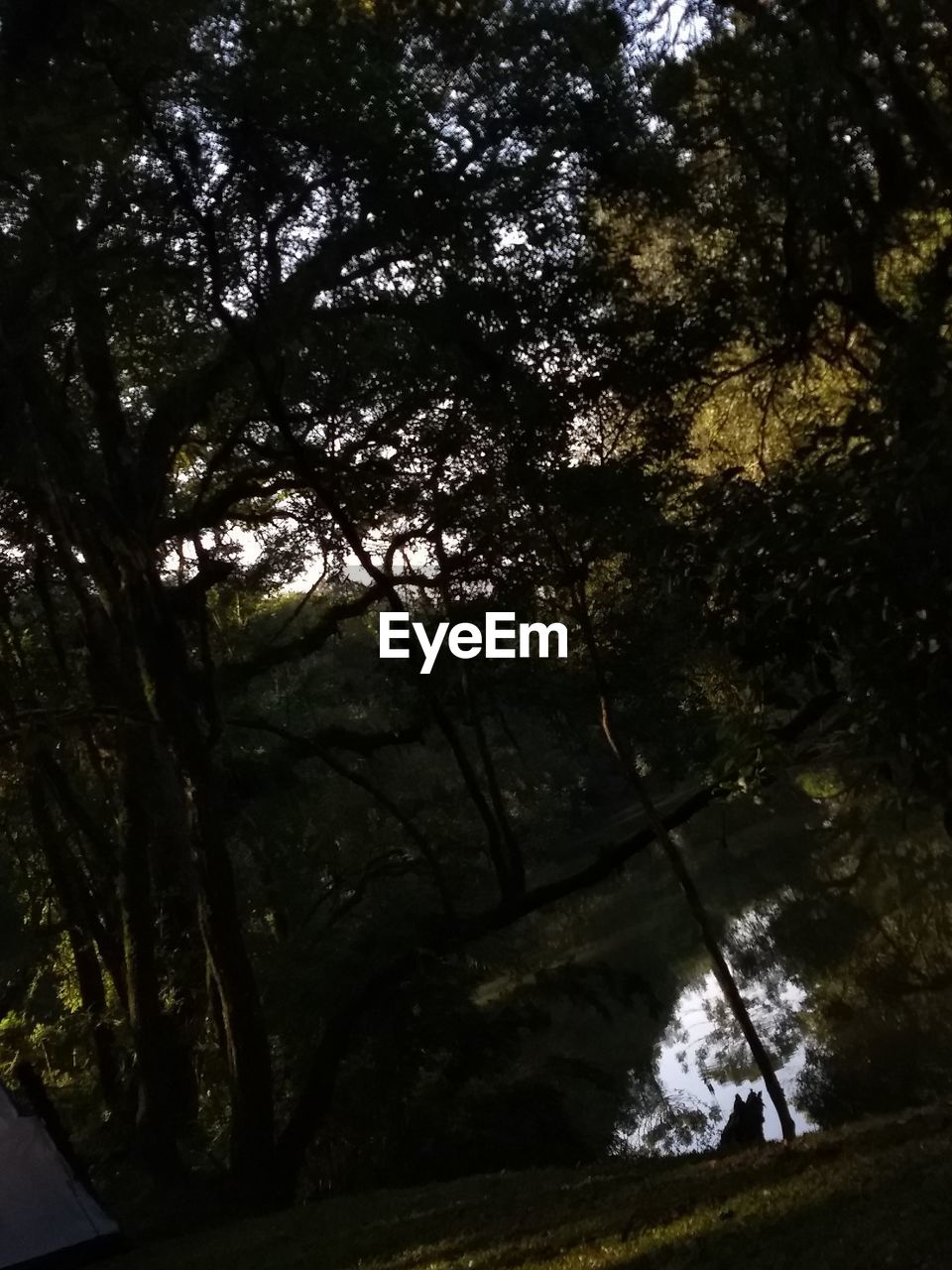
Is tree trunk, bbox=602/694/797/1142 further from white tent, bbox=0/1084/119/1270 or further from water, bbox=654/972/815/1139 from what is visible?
white tent, bbox=0/1084/119/1270

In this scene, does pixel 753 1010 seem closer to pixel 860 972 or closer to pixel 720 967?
pixel 860 972

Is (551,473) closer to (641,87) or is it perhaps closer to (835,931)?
(641,87)

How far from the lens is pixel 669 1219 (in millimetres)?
4715

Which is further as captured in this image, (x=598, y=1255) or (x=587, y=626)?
(x=587, y=626)

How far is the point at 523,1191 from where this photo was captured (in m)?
6.54

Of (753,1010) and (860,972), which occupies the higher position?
(860,972)

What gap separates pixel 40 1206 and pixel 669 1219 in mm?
4180

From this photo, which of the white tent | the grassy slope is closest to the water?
the grassy slope

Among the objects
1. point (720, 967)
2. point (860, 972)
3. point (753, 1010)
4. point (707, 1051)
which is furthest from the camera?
point (860, 972)

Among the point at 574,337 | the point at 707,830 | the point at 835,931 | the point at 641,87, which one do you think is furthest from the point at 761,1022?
the point at 707,830

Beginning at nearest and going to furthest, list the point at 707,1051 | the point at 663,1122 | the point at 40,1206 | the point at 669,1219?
1. the point at 669,1219
2. the point at 40,1206
3. the point at 663,1122
4. the point at 707,1051

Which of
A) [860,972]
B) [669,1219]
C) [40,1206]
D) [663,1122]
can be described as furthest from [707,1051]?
[669,1219]

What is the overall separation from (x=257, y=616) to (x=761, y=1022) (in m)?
7.26

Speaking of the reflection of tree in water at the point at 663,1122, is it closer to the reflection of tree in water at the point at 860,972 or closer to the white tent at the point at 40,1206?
the reflection of tree in water at the point at 860,972
